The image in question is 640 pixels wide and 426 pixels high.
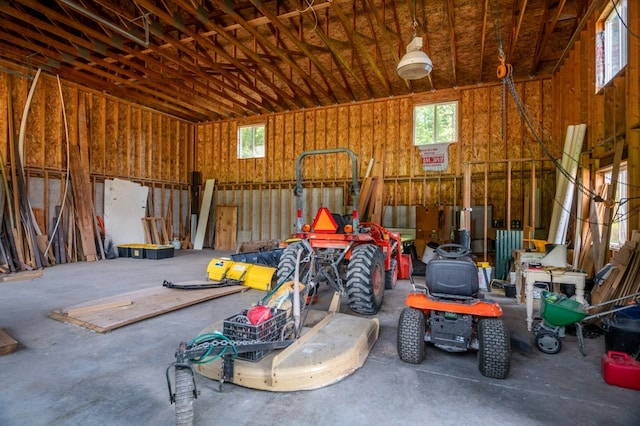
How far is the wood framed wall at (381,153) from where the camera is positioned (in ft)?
31.2

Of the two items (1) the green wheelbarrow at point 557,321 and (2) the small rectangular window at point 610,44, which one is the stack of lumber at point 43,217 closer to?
(1) the green wheelbarrow at point 557,321

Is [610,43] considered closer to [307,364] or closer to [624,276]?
[624,276]

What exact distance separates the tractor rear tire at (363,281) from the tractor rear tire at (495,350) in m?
1.61

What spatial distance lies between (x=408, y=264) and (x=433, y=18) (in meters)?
5.51

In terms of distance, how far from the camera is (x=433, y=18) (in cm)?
749

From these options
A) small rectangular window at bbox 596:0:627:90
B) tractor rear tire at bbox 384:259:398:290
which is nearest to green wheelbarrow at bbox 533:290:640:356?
tractor rear tire at bbox 384:259:398:290

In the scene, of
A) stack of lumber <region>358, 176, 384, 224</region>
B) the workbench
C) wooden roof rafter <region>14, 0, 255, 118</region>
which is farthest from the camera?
stack of lumber <region>358, 176, 384, 224</region>

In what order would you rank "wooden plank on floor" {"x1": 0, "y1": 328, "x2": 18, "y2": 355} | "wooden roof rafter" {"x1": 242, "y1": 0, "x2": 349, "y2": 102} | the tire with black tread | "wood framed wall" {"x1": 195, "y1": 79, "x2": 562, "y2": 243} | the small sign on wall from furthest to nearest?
the small sign on wall < "wood framed wall" {"x1": 195, "y1": 79, "x2": 562, "y2": 243} < "wooden roof rafter" {"x1": 242, "y1": 0, "x2": 349, "y2": 102} < "wooden plank on floor" {"x1": 0, "y1": 328, "x2": 18, "y2": 355} < the tire with black tread

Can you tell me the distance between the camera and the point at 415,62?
501 cm

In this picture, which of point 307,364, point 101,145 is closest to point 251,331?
point 307,364

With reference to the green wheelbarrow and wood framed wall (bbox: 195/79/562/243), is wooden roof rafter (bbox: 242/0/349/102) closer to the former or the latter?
wood framed wall (bbox: 195/79/562/243)

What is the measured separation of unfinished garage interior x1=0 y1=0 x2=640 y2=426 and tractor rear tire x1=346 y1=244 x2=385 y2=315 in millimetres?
36

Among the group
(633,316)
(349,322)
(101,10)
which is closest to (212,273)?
(349,322)

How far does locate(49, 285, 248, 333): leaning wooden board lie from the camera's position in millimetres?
3992
